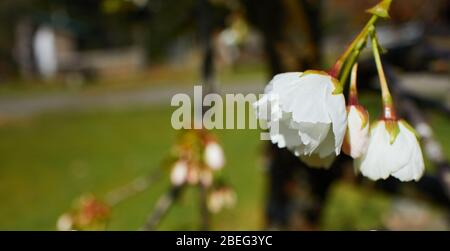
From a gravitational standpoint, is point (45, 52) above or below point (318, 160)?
above

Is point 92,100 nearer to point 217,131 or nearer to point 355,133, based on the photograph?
point 217,131

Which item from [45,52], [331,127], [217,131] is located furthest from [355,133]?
[45,52]

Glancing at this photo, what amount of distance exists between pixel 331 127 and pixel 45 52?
16.6 m

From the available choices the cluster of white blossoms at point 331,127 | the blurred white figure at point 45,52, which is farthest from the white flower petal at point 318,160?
the blurred white figure at point 45,52

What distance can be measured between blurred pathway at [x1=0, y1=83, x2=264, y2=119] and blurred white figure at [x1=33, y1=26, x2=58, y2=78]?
10.0ft

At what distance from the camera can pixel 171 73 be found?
54.3 feet

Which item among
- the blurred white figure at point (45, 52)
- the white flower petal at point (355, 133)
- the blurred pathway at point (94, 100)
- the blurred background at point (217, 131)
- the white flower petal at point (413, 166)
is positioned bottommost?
the white flower petal at point (413, 166)

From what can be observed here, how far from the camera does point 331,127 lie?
63 cm

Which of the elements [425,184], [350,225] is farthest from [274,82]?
[350,225]

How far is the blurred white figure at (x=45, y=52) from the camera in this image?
Result: 52.9 ft

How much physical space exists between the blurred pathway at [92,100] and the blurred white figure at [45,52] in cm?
306

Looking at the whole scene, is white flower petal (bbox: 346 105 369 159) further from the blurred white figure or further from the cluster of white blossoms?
the blurred white figure

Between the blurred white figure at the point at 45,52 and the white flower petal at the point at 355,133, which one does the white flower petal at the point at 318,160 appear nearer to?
the white flower petal at the point at 355,133

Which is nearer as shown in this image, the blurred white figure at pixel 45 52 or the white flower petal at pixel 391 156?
the white flower petal at pixel 391 156
